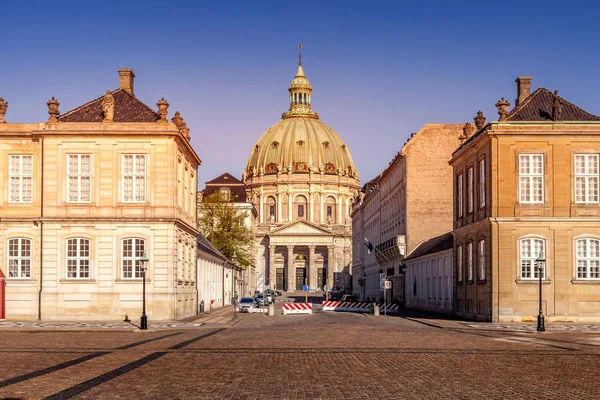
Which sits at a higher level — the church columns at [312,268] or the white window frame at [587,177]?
the white window frame at [587,177]

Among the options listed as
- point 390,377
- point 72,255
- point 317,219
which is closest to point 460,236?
point 72,255

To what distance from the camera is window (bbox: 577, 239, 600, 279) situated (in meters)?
45.3

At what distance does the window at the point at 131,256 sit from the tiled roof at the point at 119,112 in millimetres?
6586

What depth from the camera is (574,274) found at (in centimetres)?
4516

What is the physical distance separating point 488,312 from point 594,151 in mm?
9649

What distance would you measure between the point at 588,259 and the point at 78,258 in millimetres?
25633

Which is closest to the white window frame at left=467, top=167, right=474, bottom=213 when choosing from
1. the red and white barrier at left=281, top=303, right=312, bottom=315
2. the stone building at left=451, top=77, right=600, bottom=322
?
the stone building at left=451, top=77, right=600, bottom=322

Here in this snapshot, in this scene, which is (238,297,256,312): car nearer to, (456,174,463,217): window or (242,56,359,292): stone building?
(456,174,463,217): window

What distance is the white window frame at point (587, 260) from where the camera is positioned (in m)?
45.3

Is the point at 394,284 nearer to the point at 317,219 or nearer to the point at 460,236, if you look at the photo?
the point at 460,236

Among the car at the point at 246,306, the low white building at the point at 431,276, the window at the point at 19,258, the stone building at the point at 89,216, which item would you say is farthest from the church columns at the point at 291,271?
the window at the point at 19,258

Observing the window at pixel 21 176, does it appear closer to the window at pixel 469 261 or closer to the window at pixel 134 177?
the window at pixel 134 177

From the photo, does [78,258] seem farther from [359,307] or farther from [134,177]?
[359,307]

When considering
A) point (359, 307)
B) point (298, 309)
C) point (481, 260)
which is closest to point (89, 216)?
point (481, 260)
